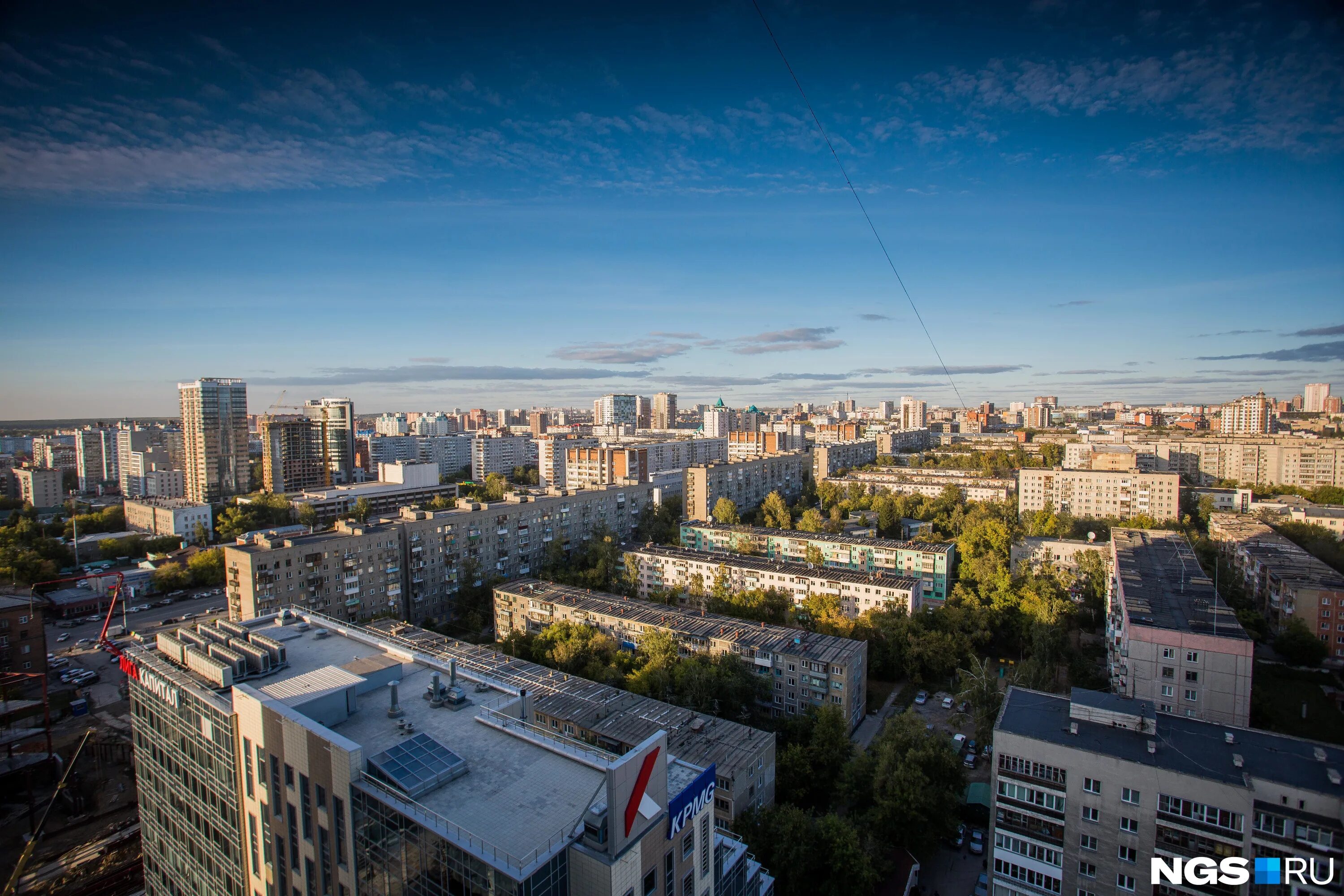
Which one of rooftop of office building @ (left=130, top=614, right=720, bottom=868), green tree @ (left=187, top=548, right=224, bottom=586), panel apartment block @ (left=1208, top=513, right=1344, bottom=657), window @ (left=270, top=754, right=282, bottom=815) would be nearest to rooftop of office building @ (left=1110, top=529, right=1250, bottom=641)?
panel apartment block @ (left=1208, top=513, right=1344, bottom=657)

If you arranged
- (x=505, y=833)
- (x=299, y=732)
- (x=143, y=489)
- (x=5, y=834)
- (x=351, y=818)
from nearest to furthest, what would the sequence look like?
(x=505, y=833) → (x=351, y=818) → (x=299, y=732) → (x=5, y=834) → (x=143, y=489)

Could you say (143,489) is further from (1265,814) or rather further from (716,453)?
(1265,814)

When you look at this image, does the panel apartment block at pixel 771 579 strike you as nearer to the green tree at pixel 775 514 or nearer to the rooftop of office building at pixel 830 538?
the rooftop of office building at pixel 830 538

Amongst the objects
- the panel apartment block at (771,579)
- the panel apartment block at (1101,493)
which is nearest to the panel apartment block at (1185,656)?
the panel apartment block at (771,579)

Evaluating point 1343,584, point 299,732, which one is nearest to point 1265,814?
point 299,732

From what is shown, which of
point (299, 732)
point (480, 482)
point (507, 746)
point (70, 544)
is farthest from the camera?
point (480, 482)

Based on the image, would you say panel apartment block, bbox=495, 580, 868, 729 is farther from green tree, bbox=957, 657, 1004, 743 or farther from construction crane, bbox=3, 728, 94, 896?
construction crane, bbox=3, 728, 94, 896
